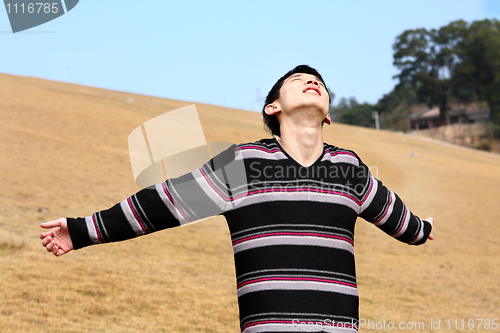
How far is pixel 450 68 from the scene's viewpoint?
55.7 meters

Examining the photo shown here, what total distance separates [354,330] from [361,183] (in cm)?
58

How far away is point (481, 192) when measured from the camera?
16797 millimetres

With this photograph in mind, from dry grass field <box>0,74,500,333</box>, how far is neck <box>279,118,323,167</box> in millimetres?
1343

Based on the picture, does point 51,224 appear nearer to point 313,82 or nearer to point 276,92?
point 276,92

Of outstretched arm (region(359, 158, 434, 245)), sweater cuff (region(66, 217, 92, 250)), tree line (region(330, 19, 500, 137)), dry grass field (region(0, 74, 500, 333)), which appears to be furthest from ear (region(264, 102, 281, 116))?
tree line (region(330, 19, 500, 137))

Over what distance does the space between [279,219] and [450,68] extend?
2381 inches

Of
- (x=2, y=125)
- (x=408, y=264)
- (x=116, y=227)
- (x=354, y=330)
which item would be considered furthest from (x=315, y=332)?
(x=2, y=125)

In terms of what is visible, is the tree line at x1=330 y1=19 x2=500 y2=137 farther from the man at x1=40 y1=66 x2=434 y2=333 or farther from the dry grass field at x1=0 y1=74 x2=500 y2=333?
the man at x1=40 y1=66 x2=434 y2=333

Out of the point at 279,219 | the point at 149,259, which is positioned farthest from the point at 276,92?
the point at 149,259

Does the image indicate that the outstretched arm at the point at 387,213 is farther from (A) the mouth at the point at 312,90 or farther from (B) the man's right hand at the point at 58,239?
(B) the man's right hand at the point at 58,239

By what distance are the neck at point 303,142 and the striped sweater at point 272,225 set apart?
4cm

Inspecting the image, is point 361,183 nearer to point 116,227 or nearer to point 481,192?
point 116,227

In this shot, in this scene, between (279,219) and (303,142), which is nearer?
(279,219)

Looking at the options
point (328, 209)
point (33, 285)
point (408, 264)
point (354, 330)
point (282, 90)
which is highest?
point (282, 90)
